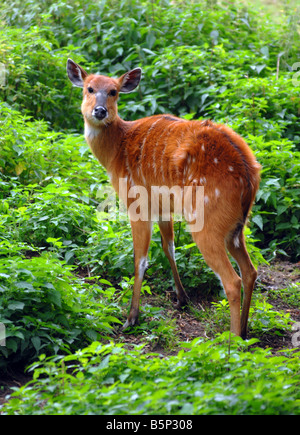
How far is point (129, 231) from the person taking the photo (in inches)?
227

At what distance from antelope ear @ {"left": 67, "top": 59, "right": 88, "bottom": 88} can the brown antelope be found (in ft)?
0.44

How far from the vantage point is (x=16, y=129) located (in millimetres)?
6586

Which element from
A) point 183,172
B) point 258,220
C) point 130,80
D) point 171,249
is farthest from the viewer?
point 258,220

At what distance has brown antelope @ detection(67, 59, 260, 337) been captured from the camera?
4480 millimetres

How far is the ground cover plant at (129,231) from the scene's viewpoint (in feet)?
11.5

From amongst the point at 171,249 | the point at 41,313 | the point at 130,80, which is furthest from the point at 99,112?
the point at 41,313

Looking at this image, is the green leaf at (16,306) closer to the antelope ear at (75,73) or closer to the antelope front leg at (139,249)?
the antelope front leg at (139,249)

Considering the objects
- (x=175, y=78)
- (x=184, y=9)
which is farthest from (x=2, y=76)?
(x=184, y=9)

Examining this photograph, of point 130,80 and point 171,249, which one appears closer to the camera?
point 171,249

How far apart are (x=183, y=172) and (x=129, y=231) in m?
1.26

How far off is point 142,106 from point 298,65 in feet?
8.17

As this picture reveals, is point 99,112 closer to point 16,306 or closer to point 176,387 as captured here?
point 16,306

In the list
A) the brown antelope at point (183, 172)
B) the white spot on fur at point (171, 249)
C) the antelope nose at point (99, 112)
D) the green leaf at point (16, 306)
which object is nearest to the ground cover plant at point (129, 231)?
the green leaf at point (16, 306)
